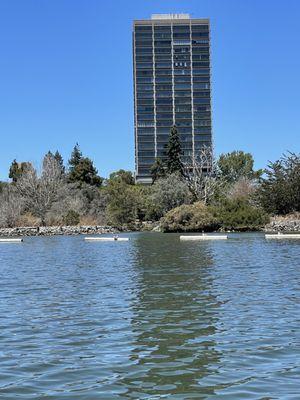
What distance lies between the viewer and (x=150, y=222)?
76.7 meters

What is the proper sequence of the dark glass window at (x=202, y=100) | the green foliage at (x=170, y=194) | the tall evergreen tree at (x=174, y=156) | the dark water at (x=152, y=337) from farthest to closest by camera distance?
the dark glass window at (x=202, y=100) → the tall evergreen tree at (x=174, y=156) → the green foliage at (x=170, y=194) → the dark water at (x=152, y=337)

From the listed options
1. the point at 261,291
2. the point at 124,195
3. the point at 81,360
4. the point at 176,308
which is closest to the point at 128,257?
the point at 261,291

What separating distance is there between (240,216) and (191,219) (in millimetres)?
5146

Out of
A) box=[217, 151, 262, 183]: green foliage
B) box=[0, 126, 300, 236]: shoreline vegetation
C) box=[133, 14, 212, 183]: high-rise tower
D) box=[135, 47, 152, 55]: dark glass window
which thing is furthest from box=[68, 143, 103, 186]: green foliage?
box=[135, 47, 152, 55]: dark glass window

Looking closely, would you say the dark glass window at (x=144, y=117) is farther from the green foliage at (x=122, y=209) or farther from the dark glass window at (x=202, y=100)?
the green foliage at (x=122, y=209)

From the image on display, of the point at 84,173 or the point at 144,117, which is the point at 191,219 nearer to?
the point at 84,173

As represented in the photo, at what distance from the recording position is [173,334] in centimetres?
964

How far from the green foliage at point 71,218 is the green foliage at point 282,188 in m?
23.0

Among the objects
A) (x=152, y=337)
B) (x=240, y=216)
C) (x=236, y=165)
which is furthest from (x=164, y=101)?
(x=152, y=337)

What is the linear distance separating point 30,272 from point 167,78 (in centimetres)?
13595

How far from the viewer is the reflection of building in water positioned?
6.84m

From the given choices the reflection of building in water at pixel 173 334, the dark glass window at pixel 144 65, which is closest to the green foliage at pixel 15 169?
the dark glass window at pixel 144 65

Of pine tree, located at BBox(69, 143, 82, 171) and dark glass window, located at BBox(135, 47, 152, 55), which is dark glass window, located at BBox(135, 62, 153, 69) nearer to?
dark glass window, located at BBox(135, 47, 152, 55)

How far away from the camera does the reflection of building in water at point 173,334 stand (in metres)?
6.84
